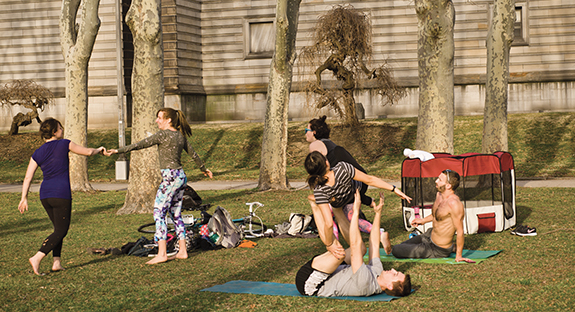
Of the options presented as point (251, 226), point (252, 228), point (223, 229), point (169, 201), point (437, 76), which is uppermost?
point (437, 76)

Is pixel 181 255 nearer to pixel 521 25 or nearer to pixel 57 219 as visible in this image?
pixel 57 219

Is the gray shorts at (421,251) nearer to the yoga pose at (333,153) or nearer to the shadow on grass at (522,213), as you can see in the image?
the yoga pose at (333,153)

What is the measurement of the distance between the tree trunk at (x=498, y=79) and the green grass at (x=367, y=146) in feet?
14.1

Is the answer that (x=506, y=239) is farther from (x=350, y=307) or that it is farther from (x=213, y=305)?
(x=213, y=305)

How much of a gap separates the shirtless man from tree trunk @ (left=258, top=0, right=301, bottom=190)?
869 cm

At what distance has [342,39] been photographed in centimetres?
2694

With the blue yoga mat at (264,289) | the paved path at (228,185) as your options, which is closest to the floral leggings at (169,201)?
the blue yoga mat at (264,289)

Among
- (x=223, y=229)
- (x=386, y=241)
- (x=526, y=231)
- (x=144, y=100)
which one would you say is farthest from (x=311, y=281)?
(x=144, y=100)

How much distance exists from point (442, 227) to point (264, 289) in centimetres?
274

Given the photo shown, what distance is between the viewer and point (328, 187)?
20.4 ft

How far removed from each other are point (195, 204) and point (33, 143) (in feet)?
70.9

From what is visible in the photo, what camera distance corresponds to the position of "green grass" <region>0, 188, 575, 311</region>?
5.98 meters

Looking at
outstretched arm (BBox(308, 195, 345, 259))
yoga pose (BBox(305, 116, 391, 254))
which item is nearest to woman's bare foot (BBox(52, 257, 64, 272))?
yoga pose (BBox(305, 116, 391, 254))


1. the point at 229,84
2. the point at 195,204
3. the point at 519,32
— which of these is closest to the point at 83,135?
the point at 195,204
